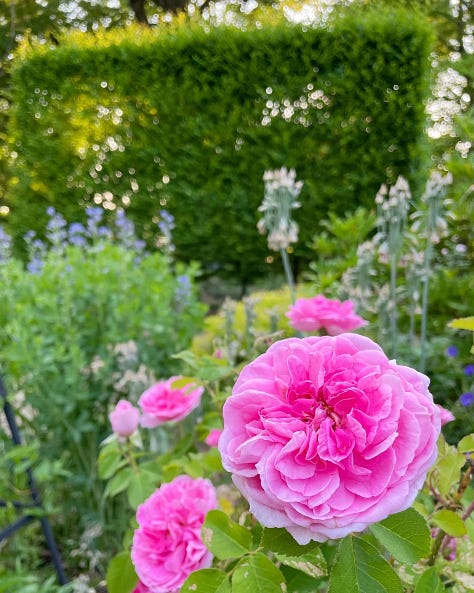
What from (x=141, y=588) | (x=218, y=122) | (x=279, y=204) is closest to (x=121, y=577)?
(x=141, y=588)

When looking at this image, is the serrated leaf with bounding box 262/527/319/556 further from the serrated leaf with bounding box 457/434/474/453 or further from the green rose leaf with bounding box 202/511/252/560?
the serrated leaf with bounding box 457/434/474/453

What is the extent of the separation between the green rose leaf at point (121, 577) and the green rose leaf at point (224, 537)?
0.35 metres

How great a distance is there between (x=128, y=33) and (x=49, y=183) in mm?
1813

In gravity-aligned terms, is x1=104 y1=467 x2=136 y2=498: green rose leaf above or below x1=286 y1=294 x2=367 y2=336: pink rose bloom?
below

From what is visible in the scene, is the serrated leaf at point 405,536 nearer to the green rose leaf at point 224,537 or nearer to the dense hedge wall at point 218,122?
the green rose leaf at point 224,537

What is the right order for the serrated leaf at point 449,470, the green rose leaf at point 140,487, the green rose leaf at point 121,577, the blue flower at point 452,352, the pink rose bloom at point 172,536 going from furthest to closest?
the blue flower at point 452,352 → the green rose leaf at point 140,487 → the green rose leaf at point 121,577 → the pink rose bloom at point 172,536 → the serrated leaf at point 449,470

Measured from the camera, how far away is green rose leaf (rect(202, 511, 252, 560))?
64 centimetres

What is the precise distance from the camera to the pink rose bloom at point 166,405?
1186mm

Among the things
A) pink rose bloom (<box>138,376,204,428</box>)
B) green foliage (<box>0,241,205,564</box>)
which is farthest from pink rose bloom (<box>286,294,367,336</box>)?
green foliage (<box>0,241,205,564</box>)

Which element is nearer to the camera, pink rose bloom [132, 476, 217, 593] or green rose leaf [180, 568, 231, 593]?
green rose leaf [180, 568, 231, 593]

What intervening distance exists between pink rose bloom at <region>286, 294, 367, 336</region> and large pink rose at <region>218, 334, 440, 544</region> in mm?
628

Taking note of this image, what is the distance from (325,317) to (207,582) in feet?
2.02

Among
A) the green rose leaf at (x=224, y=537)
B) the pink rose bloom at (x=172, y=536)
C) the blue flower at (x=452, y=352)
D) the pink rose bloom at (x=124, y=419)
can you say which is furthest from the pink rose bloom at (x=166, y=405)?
the blue flower at (x=452, y=352)

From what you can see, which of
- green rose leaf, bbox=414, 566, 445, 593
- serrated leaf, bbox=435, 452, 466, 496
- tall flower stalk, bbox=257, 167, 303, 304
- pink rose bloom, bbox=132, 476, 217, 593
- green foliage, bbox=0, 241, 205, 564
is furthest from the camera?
green foliage, bbox=0, 241, 205, 564
